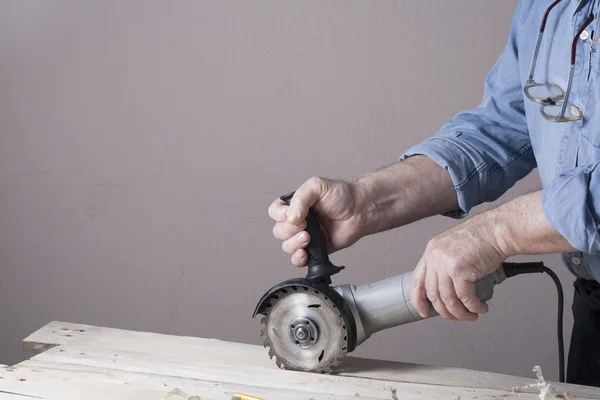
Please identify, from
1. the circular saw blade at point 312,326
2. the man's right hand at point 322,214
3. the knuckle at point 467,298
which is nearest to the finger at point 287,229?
the man's right hand at point 322,214

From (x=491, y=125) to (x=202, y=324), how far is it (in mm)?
1838

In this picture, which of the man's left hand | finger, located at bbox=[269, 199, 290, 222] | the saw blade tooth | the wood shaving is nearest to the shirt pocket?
the man's left hand

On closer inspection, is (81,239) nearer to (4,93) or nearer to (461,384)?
(4,93)

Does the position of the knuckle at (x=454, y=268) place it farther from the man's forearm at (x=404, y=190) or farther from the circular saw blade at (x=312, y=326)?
the man's forearm at (x=404, y=190)

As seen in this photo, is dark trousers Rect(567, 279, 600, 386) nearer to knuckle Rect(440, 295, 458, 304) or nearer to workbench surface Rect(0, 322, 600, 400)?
workbench surface Rect(0, 322, 600, 400)

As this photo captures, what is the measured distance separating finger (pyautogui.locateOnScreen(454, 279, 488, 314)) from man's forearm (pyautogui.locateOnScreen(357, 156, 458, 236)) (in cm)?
35

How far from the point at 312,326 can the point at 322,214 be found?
27 centimetres

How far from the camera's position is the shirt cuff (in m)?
Result: 1.66

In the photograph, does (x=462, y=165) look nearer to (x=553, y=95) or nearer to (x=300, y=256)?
(x=553, y=95)

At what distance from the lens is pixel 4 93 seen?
10.2 feet

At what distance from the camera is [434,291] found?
1391 millimetres

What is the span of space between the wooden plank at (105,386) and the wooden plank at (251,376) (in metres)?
0.02

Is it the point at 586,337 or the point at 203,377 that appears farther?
the point at 586,337

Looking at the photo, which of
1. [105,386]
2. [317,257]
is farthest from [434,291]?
[105,386]
